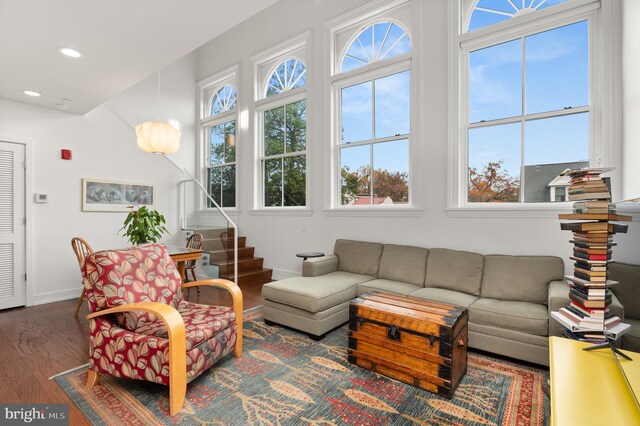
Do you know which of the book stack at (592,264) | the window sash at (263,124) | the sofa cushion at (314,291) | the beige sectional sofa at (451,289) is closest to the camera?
the book stack at (592,264)

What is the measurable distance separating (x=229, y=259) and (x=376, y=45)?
149 inches

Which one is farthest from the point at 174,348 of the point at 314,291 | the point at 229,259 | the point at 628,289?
the point at 628,289

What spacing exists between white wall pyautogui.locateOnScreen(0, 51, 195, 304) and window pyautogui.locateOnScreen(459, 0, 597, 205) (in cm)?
506

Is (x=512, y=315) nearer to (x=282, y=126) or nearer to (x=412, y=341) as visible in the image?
(x=412, y=341)

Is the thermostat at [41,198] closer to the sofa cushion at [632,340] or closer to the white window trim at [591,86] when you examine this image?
the white window trim at [591,86]

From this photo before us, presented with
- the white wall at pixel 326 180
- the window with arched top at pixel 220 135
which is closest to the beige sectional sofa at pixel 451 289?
the white wall at pixel 326 180

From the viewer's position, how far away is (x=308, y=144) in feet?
15.8

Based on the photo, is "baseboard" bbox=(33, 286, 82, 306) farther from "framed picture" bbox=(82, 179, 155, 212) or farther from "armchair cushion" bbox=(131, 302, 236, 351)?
"armchair cushion" bbox=(131, 302, 236, 351)

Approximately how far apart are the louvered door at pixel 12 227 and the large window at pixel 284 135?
10.8 feet

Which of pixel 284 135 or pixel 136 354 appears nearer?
pixel 136 354

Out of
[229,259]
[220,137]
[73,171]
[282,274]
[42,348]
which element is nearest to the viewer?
[42,348]

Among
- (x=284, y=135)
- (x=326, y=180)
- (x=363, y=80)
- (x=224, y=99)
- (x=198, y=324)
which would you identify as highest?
(x=224, y=99)

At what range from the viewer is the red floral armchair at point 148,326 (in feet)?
6.30

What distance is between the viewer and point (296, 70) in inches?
204
